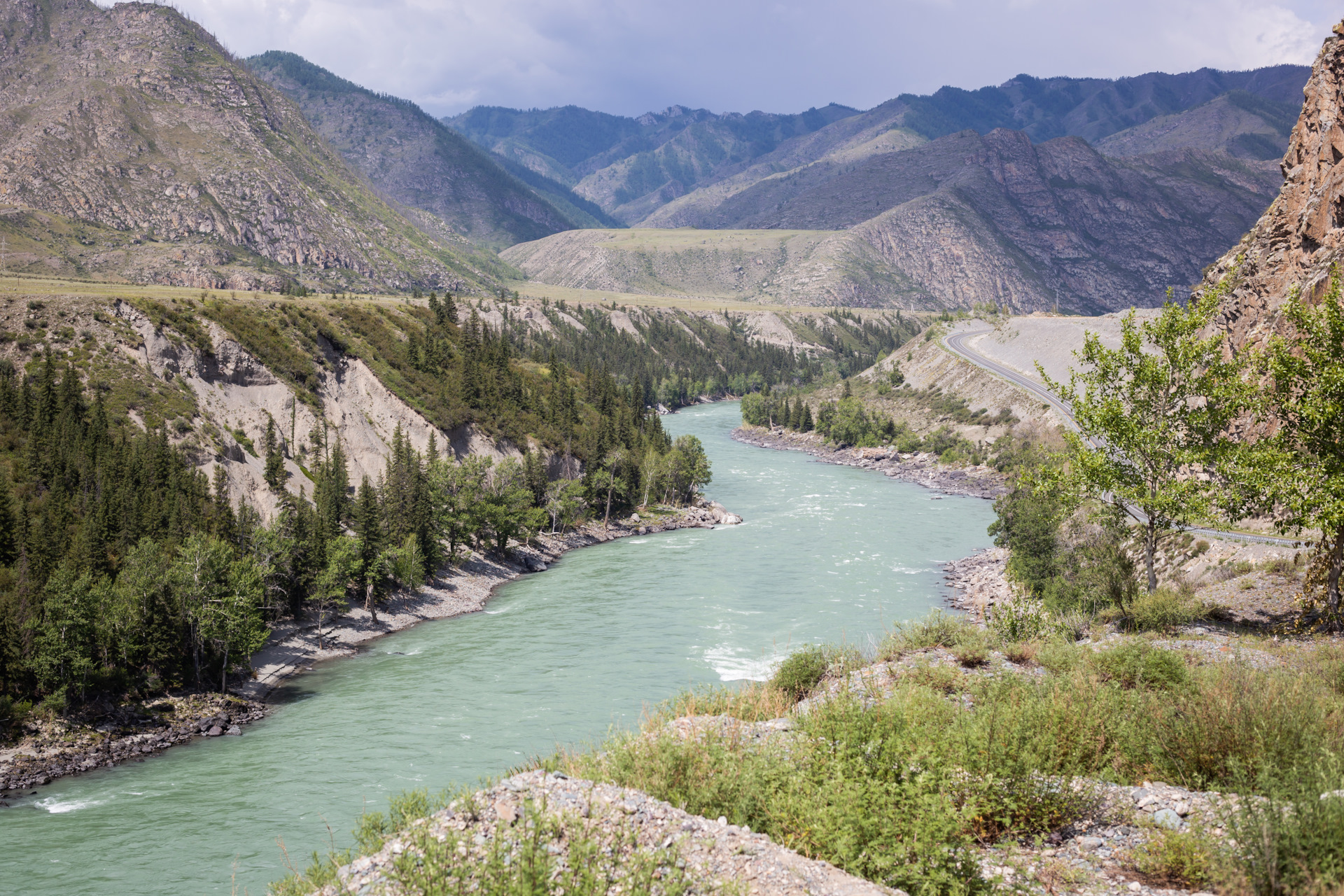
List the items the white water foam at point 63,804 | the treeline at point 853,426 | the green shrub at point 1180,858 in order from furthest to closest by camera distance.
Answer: the treeline at point 853,426 → the white water foam at point 63,804 → the green shrub at point 1180,858

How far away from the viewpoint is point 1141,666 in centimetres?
1376

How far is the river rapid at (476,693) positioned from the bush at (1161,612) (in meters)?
14.8

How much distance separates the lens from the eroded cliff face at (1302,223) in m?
39.4

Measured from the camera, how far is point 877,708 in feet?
40.8

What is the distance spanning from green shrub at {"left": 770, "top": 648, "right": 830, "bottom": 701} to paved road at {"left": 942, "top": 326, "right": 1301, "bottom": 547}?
14.3 m

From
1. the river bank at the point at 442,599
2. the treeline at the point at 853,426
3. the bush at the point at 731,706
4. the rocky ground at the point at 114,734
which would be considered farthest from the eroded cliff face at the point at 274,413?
the treeline at the point at 853,426

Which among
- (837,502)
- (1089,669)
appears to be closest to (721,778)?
(1089,669)

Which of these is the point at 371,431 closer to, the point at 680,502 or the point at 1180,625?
the point at 680,502

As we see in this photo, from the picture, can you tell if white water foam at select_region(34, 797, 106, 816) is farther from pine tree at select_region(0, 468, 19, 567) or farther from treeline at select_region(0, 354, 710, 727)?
pine tree at select_region(0, 468, 19, 567)

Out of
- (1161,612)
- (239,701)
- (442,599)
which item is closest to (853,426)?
(442,599)

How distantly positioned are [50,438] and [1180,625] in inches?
2580

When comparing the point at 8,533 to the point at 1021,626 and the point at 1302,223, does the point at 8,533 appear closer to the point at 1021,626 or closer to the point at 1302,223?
the point at 1021,626

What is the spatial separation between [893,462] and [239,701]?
9998 cm

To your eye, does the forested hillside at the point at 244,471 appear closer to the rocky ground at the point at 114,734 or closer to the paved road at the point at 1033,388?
the rocky ground at the point at 114,734
